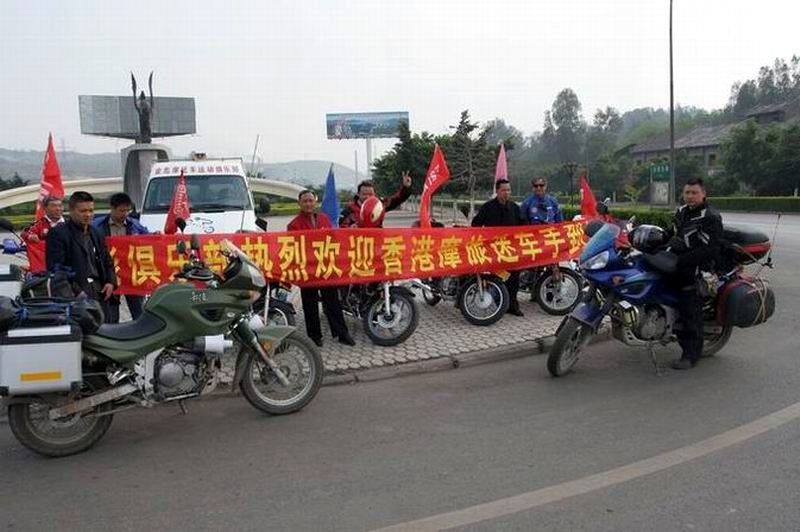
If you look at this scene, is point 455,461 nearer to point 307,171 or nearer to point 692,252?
point 692,252

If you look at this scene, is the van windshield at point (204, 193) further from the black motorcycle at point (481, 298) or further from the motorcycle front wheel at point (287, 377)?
the motorcycle front wheel at point (287, 377)

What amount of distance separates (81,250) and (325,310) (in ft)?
8.17

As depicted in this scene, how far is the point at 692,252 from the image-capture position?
18.2 feet

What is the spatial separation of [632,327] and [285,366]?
120 inches

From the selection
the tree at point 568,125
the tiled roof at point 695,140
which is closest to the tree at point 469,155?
the tiled roof at point 695,140

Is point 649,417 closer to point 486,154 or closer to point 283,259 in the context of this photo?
point 283,259

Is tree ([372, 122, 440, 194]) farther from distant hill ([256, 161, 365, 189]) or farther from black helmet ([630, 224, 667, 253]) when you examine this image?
distant hill ([256, 161, 365, 189])

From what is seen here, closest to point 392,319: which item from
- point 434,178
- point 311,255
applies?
point 311,255

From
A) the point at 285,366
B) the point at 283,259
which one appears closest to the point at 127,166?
the point at 283,259

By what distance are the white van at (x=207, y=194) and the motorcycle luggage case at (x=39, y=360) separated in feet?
17.2

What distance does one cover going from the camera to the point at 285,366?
496 cm

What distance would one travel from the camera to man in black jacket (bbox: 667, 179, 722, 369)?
555cm

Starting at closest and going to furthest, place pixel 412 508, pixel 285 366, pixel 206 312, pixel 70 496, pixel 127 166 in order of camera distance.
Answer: pixel 412 508
pixel 70 496
pixel 206 312
pixel 285 366
pixel 127 166

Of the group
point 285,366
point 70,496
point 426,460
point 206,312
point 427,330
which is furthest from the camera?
point 427,330
